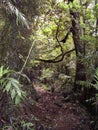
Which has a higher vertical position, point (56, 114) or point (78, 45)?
point (78, 45)

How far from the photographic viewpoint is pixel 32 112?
624 centimetres

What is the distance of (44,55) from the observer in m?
8.83

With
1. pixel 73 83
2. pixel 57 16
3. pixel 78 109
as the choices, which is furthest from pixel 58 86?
pixel 57 16

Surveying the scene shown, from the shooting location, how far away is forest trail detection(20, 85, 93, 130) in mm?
6114

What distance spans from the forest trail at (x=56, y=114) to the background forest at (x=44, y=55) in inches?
4.2

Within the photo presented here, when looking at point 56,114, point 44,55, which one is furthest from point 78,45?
point 56,114

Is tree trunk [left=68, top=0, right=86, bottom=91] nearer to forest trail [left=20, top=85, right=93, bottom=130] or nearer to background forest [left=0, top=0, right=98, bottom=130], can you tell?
background forest [left=0, top=0, right=98, bottom=130]

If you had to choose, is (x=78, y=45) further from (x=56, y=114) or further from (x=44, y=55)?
(x=56, y=114)

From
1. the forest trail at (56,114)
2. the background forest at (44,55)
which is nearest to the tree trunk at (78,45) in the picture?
the background forest at (44,55)

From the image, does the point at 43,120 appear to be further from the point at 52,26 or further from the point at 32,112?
the point at 52,26

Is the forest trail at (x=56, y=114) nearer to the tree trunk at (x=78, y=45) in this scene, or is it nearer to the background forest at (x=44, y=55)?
the background forest at (x=44, y=55)

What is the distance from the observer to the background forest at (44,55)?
14.9 ft

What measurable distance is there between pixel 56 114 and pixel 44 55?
2520 millimetres

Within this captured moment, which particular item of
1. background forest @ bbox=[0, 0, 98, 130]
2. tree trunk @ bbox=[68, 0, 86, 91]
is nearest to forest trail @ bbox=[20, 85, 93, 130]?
background forest @ bbox=[0, 0, 98, 130]
